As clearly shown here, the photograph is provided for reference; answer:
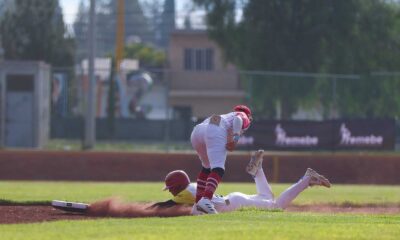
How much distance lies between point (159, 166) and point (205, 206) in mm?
15027

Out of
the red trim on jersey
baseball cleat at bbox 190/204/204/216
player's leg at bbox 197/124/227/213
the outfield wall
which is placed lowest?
the outfield wall

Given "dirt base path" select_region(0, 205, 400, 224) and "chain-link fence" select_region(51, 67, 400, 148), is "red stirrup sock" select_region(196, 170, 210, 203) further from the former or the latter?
"chain-link fence" select_region(51, 67, 400, 148)

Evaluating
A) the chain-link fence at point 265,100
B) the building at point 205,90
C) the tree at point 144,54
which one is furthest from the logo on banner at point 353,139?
the tree at point 144,54

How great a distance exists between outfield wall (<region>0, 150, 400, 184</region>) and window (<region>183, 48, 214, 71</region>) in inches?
1219

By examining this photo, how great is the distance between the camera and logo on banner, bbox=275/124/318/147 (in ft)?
100

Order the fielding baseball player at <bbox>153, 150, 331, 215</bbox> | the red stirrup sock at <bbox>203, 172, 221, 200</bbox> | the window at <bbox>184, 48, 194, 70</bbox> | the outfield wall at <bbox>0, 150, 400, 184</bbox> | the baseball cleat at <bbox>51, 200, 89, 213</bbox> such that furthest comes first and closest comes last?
the window at <bbox>184, 48, 194, 70</bbox>, the outfield wall at <bbox>0, 150, 400, 184</bbox>, the fielding baseball player at <bbox>153, 150, 331, 215</bbox>, the baseball cleat at <bbox>51, 200, 89, 213</bbox>, the red stirrup sock at <bbox>203, 172, 221, 200</bbox>

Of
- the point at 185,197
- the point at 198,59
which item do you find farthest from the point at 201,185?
the point at 198,59

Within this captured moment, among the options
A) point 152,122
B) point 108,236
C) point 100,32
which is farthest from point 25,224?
point 100,32

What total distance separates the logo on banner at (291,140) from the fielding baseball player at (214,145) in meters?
16.3

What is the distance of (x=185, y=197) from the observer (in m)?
14.5

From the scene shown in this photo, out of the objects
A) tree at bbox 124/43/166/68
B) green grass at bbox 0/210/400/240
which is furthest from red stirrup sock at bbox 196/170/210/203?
tree at bbox 124/43/166/68

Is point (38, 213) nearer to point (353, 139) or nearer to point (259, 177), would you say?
point (259, 177)

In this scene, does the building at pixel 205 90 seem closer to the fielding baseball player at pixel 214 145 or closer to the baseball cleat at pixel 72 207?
the fielding baseball player at pixel 214 145

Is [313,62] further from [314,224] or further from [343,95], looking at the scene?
[314,224]
